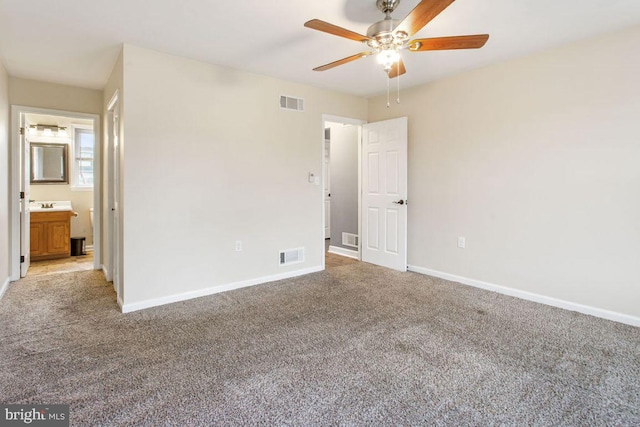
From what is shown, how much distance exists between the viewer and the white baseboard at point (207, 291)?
10.2 ft

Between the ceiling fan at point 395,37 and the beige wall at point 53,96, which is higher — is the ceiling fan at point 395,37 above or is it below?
below

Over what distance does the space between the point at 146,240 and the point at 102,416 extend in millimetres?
1763

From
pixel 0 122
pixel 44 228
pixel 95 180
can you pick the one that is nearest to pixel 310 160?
pixel 95 180

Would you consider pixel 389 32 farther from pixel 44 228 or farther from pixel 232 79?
pixel 44 228

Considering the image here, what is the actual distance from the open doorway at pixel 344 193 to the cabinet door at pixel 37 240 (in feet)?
14.1

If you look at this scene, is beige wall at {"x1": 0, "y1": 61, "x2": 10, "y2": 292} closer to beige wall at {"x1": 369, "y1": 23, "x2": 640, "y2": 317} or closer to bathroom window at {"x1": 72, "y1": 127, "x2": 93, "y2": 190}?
bathroom window at {"x1": 72, "y1": 127, "x2": 93, "y2": 190}

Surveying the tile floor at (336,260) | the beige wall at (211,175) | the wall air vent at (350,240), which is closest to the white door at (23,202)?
the beige wall at (211,175)

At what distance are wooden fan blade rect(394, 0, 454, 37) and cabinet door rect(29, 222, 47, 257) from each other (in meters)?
5.65

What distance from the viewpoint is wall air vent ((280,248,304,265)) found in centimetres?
416

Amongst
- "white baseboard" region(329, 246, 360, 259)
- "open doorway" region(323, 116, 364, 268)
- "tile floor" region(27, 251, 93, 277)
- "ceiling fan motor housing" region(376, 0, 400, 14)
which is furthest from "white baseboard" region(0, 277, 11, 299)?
"ceiling fan motor housing" region(376, 0, 400, 14)

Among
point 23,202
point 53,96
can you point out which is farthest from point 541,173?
point 23,202

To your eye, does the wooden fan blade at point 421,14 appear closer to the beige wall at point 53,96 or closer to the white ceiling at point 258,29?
the white ceiling at point 258,29

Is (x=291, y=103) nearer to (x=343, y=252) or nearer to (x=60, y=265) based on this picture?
(x=343, y=252)

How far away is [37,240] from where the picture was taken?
500cm
